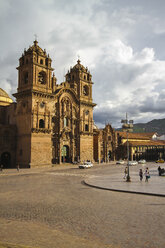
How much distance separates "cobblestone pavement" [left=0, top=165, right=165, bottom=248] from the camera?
7.95m

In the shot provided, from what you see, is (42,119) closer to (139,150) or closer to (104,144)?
(104,144)

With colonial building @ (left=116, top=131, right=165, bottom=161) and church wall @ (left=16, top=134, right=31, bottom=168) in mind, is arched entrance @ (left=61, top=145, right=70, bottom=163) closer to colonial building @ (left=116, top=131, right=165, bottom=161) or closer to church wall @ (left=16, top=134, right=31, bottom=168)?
church wall @ (left=16, top=134, right=31, bottom=168)

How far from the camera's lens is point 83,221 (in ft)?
33.6

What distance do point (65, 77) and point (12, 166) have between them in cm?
3114

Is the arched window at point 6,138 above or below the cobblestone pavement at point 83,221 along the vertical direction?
above

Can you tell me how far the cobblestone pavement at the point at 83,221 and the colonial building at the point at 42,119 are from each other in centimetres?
3061

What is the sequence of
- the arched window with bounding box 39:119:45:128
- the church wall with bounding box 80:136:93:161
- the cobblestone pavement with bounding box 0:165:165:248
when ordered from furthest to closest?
the church wall with bounding box 80:136:93:161 → the arched window with bounding box 39:119:45:128 → the cobblestone pavement with bounding box 0:165:165:248

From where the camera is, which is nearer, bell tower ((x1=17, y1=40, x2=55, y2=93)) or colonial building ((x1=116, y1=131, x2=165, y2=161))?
bell tower ((x1=17, y1=40, x2=55, y2=93))

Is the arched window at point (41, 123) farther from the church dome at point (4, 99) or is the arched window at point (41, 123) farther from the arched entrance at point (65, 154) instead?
the church dome at point (4, 99)

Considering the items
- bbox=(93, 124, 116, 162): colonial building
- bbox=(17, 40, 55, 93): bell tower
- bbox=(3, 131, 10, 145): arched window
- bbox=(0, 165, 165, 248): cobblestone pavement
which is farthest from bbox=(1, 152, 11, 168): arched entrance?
bbox=(0, 165, 165, 248): cobblestone pavement

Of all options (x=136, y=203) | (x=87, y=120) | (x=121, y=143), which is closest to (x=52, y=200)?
(x=136, y=203)

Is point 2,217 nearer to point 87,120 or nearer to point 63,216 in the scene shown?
point 63,216

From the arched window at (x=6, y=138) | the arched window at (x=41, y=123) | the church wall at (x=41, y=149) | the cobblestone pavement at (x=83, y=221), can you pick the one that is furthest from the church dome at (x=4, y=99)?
the cobblestone pavement at (x=83, y=221)

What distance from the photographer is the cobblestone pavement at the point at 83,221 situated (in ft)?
26.1
